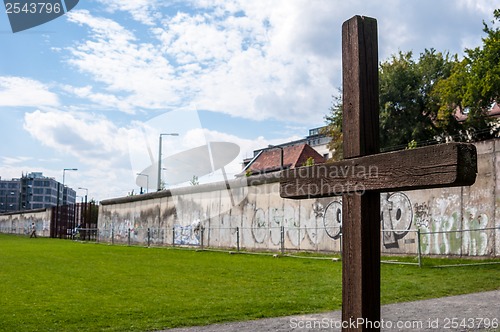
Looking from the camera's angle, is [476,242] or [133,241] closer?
[476,242]

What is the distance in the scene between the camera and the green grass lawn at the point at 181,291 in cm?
731

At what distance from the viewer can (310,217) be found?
21.6 m

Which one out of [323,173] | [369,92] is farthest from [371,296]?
[369,92]

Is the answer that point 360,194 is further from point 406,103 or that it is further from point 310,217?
point 406,103

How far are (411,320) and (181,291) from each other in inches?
178

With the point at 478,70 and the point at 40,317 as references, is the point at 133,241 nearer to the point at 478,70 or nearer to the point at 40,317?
the point at 478,70

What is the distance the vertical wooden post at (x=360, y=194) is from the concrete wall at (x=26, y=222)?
61078 mm

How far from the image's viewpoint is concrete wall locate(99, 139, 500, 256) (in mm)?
15898

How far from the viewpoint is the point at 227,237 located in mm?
26875

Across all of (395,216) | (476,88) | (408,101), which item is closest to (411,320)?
(395,216)

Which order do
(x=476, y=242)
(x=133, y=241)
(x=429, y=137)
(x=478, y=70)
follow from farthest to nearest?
(x=429, y=137)
(x=133, y=241)
(x=478, y=70)
(x=476, y=242)

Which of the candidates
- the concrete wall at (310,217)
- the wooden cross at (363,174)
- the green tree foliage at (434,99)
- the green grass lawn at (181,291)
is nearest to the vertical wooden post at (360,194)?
the wooden cross at (363,174)

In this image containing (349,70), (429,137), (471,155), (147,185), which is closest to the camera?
(471,155)

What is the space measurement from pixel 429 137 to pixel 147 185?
2528 centimetres
